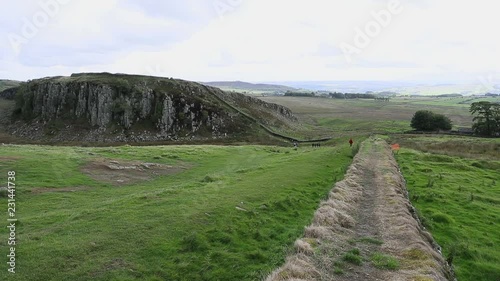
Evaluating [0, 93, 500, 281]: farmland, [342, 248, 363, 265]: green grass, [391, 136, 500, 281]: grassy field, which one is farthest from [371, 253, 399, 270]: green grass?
[391, 136, 500, 281]: grassy field

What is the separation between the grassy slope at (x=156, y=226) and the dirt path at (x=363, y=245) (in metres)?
1.46

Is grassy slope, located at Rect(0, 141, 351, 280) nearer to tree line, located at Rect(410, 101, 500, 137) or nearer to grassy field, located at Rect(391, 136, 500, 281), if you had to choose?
grassy field, located at Rect(391, 136, 500, 281)

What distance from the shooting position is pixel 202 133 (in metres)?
115

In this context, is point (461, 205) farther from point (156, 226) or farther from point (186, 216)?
point (156, 226)

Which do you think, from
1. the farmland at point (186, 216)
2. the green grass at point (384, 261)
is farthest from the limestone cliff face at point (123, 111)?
the green grass at point (384, 261)

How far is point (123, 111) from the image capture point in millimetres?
116750

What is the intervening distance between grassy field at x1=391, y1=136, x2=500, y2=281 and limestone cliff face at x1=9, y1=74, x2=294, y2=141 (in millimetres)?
69563

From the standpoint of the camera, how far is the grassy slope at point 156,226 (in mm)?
15836

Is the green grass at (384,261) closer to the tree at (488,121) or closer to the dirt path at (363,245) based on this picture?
the dirt path at (363,245)

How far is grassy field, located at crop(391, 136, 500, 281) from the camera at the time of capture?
22875 millimetres

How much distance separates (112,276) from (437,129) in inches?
5296

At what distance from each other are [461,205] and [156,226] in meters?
29.7

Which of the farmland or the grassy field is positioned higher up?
the farmland

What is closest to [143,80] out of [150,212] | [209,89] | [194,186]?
[209,89]
